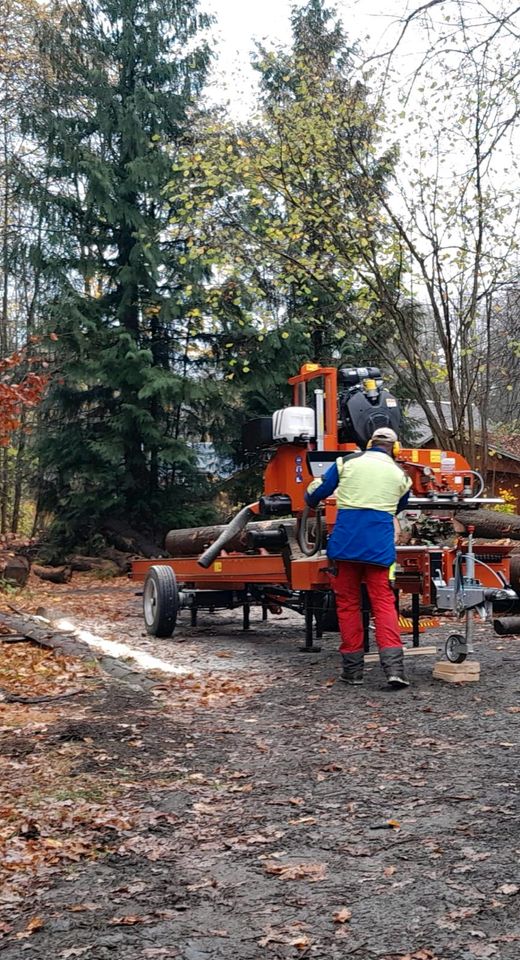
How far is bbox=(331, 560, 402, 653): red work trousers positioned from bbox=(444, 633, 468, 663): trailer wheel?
1.69ft

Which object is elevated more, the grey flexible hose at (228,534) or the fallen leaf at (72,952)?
the grey flexible hose at (228,534)

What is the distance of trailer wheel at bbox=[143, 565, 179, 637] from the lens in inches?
479

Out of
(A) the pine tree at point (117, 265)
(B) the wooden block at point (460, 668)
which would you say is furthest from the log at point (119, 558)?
(B) the wooden block at point (460, 668)

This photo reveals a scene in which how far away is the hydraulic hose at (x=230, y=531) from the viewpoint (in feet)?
36.1

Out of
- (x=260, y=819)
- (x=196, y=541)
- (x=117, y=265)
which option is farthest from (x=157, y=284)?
(x=260, y=819)

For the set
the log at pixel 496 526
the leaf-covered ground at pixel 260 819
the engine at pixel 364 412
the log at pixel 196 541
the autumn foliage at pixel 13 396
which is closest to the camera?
the leaf-covered ground at pixel 260 819

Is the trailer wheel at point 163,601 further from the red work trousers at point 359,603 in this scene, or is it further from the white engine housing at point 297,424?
the red work trousers at point 359,603

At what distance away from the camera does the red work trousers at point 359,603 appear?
27.6 feet

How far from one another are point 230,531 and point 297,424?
184 cm

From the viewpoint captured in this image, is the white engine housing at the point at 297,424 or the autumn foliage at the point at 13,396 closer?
the white engine housing at the point at 297,424

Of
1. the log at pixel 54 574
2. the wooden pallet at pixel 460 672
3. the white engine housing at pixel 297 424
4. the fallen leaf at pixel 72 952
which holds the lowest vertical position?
the fallen leaf at pixel 72 952

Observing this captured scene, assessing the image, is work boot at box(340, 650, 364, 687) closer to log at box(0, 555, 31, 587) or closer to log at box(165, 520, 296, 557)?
log at box(165, 520, 296, 557)

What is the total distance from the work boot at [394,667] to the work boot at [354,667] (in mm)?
315

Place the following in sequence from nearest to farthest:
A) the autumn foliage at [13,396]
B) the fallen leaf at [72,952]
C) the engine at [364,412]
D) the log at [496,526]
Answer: the fallen leaf at [72,952], the engine at [364,412], the autumn foliage at [13,396], the log at [496,526]
